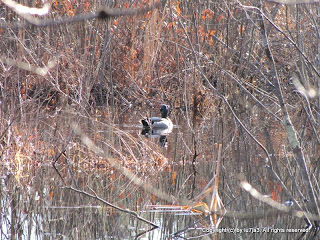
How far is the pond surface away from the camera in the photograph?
4.43m

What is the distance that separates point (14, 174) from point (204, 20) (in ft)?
23.4

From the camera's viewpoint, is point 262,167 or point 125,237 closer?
point 125,237

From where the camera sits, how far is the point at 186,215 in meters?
4.75

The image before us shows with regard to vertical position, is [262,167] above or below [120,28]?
below

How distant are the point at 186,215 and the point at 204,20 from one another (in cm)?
840

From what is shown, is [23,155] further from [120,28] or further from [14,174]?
[120,28]

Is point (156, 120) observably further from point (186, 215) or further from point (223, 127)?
point (186, 215)

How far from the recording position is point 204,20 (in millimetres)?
12672

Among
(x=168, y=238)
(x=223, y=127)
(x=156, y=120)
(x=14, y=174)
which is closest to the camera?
(x=168, y=238)

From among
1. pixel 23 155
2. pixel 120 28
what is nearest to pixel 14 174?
pixel 23 155

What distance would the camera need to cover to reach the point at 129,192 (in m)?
5.82

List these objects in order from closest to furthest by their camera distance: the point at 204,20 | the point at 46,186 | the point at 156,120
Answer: the point at 46,186, the point at 156,120, the point at 204,20

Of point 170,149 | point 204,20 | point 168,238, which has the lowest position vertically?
point 168,238

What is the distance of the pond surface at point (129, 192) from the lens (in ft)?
14.5
